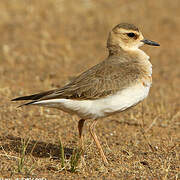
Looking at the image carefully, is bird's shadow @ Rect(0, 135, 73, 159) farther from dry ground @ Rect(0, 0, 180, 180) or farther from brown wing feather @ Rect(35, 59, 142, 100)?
brown wing feather @ Rect(35, 59, 142, 100)

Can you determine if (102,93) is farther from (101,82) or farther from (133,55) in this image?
(133,55)

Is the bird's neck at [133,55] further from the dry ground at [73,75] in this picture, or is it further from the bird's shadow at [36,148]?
the bird's shadow at [36,148]

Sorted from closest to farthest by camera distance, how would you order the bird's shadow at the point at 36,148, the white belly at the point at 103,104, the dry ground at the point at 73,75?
1. the white belly at the point at 103,104
2. the dry ground at the point at 73,75
3. the bird's shadow at the point at 36,148

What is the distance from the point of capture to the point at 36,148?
5.90m

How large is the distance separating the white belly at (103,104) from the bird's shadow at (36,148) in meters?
0.71

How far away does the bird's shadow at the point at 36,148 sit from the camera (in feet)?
18.5

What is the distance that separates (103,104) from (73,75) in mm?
4254

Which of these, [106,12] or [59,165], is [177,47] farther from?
[59,165]

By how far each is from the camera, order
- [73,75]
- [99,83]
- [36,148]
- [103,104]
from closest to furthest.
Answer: [103,104] → [99,83] → [36,148] → [73,75]

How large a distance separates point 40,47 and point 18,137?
5.02 meters

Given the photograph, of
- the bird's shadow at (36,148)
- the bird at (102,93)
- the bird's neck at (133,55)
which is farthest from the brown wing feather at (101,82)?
the bird's shadow at (36,148)

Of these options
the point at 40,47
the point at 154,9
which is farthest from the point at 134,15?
the point at 40,47

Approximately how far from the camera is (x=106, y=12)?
13055 millimetres

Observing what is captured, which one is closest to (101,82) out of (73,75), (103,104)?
(103,104)
